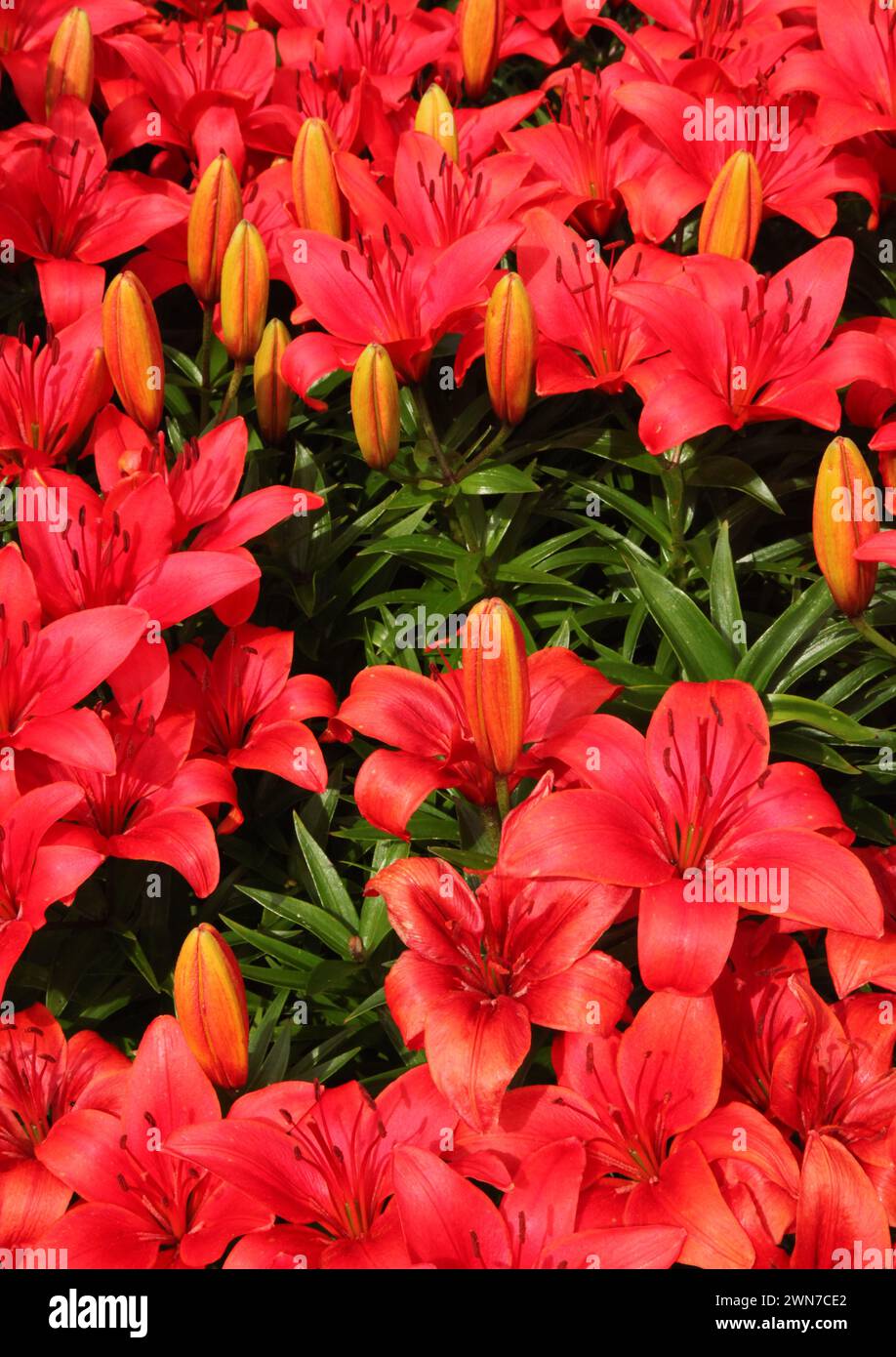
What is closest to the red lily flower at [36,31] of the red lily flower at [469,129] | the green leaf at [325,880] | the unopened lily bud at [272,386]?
the red lily flower at [469,129]

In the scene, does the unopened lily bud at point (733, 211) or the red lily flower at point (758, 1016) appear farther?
the unopened lily bud at point (733, 211)

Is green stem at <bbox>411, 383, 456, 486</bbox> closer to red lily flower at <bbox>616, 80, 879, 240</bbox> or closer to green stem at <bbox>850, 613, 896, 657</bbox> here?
red lily flower at <bbox>616, 80, 879, 240</bbox>

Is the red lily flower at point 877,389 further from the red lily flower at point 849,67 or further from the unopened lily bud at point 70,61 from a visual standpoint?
the unopened lily bud at point 70,61

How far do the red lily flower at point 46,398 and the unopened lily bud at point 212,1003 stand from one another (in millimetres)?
631

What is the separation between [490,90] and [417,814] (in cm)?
124

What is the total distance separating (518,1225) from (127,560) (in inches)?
26.9

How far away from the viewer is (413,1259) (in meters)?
0.94

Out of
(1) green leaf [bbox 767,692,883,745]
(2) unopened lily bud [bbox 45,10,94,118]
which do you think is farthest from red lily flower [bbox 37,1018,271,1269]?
(2) unopened lily bud [bbox 45,10,94,118]

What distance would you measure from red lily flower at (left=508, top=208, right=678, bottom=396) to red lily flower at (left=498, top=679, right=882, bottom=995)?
16.6 inches

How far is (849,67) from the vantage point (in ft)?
5.08

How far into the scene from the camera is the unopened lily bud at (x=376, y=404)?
50.1 inches

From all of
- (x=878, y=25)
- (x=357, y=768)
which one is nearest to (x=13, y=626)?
(x=357, y=768)

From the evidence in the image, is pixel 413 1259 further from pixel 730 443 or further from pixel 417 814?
pixel 730 443

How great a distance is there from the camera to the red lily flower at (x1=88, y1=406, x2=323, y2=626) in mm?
1289
